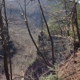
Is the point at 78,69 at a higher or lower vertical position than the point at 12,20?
lower

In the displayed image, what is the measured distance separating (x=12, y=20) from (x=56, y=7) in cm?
1330

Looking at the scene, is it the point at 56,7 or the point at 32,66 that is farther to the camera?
the point at 32,66

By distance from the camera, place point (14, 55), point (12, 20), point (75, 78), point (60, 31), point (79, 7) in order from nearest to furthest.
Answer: point (75, 78)
point (12, 20)
point (79, 7)
point (60, 31)
point (14, 55)

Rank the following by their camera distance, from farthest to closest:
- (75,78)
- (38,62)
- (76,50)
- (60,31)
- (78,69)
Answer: (38,62)
(60,31)
(76,50)
(78,69)
(75,78)

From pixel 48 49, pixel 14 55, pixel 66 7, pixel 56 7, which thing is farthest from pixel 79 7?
pixel 14 55

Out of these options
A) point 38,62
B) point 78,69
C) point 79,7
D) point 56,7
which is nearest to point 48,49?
point 38,62

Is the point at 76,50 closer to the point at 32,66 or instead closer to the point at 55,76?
the point at 55,76

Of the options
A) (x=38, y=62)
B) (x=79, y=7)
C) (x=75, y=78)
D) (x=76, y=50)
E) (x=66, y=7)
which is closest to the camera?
(x=75, y=78)

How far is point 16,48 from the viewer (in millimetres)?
47625

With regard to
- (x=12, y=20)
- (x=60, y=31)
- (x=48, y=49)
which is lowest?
(x=48, y=49)

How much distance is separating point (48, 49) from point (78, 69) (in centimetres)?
2266

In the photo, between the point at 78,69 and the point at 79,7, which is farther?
the point at 79,7

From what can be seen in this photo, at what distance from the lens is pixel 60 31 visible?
1171 inches

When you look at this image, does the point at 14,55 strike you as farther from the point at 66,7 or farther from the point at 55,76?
the point at 55,76
